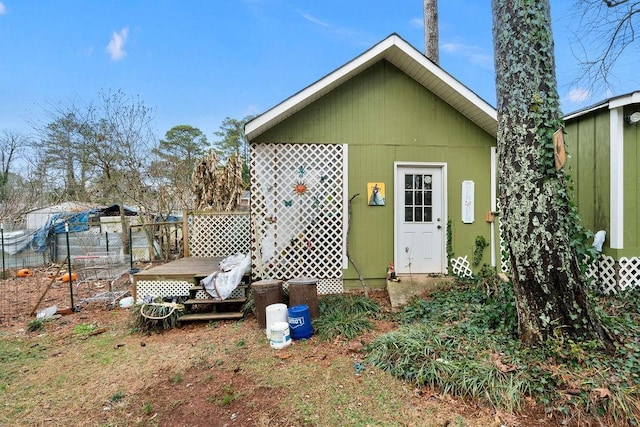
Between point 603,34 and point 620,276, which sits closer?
point 620,276

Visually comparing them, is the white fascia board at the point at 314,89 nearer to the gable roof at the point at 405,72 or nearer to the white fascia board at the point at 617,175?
the gable roof at the point at 405,72

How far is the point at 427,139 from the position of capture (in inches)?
218

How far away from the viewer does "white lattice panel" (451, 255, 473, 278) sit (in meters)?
5.56

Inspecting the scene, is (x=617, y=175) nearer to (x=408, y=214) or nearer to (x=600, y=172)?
(x=600, y=172)

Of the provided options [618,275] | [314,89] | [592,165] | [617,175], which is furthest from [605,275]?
[314,89]

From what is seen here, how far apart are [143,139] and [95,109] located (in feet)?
5.64

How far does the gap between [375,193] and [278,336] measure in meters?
3.09

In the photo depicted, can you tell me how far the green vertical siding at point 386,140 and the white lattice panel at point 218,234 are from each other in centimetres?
258

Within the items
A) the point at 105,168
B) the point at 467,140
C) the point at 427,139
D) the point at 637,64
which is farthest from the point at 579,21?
the point at 105,168

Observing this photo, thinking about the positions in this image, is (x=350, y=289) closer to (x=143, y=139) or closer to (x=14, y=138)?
(x=143, y=139)

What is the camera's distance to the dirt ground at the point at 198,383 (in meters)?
2.33

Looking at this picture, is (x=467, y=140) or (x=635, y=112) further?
(x=467, y=140)

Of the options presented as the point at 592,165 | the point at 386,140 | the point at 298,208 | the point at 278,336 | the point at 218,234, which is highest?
the point at 386,140

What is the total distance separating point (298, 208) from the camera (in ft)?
17.6
